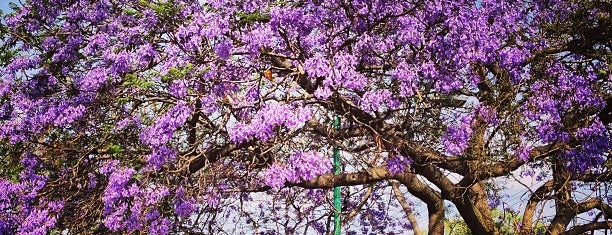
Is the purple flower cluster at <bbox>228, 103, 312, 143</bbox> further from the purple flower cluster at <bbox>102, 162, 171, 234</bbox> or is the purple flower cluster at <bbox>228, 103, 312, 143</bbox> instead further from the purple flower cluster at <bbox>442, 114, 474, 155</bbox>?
the purple flower cluster at <bbox>442, 114, 474, 155</bbox>

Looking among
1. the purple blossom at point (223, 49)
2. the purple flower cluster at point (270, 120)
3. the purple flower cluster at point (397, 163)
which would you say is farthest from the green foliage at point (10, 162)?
the purple flower cluster at point (397, 163)

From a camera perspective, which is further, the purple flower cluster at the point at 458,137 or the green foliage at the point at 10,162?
the green foliage at the point at 10,162

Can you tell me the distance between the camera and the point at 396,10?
8.02m

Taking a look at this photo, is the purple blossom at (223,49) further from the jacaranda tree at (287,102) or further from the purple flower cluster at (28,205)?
the purple flower cluster at (28,205)

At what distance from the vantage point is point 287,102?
781cm

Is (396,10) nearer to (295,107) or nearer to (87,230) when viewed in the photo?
(295,107)

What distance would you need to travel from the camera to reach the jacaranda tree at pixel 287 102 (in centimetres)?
773

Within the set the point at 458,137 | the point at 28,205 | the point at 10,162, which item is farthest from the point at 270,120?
the point at 10,162

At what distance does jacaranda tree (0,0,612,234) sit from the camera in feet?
25.3

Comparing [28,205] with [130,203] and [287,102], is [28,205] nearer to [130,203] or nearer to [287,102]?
[130,203]

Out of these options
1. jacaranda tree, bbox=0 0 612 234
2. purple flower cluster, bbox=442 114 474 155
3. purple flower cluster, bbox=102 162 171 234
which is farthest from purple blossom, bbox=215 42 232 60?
purple flower cluster, bbox=442 114 474 155

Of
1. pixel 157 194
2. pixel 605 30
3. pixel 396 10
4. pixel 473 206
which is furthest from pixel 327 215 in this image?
pixel 605 30

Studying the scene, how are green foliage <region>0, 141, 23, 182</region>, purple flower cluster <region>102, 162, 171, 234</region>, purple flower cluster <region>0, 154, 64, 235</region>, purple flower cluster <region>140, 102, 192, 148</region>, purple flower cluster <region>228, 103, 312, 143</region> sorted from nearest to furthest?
1. purple flower cluster <region>228, 103, 312, 143</region>
2. purple flower cluster <region>140, 102, 192, 148</region>
3. purple flower cluster <region>102, 162, 171, 234</region>
4. purple flower cluster <region>0, 154, 64, 235</region>
5. green foliage <region>0, 141, 23, 182</region>

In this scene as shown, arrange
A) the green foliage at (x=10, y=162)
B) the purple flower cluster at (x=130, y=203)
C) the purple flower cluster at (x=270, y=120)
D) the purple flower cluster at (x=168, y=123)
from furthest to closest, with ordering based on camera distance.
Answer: the green foliage at (x=10, y=162) < the purple flower cluster at (x=130, y=203) < the purple flower cluster at (x=168, y=123) < the purple flower cluster at (x=270, y=120)
